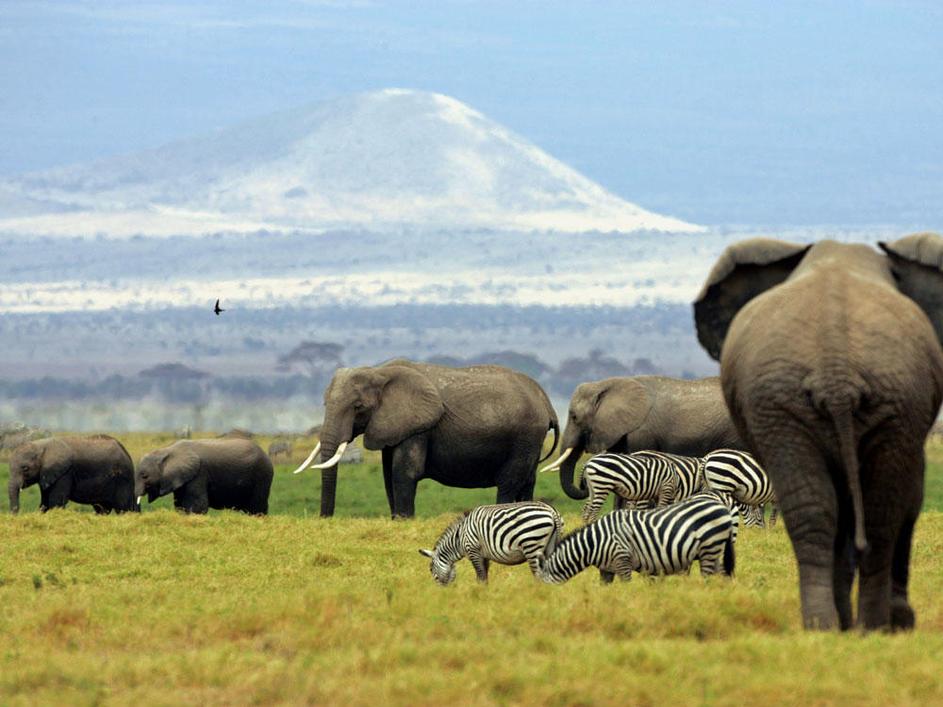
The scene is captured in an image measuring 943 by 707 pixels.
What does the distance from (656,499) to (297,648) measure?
9.31 metres

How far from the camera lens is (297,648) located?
34.7 ft

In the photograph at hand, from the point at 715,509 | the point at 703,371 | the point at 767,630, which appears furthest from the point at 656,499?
the point at 703,371

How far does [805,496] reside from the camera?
32.4 feet

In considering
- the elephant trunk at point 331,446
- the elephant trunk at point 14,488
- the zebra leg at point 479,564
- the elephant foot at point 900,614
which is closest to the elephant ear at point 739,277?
the elephant foot at point 900,614

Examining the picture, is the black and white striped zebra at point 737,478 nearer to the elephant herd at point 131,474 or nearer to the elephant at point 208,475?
the elephant at point 208,475

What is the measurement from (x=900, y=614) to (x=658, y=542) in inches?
116

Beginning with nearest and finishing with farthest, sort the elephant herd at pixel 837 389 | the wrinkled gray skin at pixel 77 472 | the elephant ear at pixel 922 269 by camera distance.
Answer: the elephant herd at pixel 837 389, the elephant ear at pixel 922 269, the wrinkled gray skin at pixel 77 472

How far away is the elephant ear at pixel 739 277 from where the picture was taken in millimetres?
11070

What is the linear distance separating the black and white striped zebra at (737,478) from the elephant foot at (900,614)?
8.39 m

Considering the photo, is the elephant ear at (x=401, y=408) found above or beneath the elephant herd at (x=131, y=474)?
above

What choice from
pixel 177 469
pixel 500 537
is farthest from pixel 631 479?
pixel 177 469

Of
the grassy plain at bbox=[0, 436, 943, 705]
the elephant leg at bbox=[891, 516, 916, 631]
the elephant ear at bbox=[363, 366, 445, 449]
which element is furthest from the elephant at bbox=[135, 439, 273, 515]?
the elephant leg at bbox=[891, 516, 916, 631]

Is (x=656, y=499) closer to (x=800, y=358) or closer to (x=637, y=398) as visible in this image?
(x=637, y=398)

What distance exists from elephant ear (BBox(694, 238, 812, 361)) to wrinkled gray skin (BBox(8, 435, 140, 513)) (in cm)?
1958
